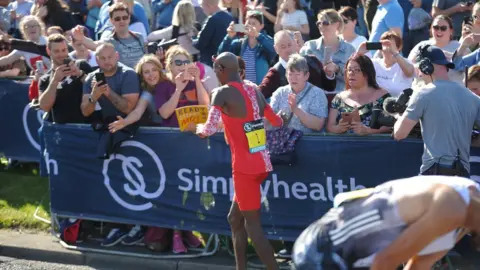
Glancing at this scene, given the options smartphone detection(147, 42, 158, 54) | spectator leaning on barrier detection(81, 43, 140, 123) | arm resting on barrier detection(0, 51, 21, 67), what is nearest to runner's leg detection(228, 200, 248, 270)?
spectator leaning on barrier detection(81, 43, 140, 123)

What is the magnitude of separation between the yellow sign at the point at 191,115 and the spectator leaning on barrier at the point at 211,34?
290cm

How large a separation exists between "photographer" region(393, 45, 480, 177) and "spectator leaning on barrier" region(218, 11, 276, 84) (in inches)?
144

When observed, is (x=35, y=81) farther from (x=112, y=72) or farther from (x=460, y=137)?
(x=460, y=137)

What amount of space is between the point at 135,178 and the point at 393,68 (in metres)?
3.06

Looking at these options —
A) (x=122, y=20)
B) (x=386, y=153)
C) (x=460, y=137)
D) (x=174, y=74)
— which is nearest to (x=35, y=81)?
(x=122, y=20)

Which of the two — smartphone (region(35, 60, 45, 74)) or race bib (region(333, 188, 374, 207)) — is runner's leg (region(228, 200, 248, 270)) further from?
smartphone (region(35, 60, 45, 74))

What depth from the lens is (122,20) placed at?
452 inches

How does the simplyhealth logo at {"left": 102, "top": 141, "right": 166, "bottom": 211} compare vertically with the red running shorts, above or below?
below

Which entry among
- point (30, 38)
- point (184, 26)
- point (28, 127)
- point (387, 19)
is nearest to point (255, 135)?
point (387, 19)

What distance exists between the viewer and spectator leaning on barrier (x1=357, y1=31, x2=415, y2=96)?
9766mm

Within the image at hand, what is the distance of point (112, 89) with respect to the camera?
9.68 m

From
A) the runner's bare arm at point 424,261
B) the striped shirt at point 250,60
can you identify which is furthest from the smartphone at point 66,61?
the runner's bare arm at point 424,261

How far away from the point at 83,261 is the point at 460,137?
13.9ft

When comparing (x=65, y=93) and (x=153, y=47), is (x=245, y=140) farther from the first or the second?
(x=153, y=47)
